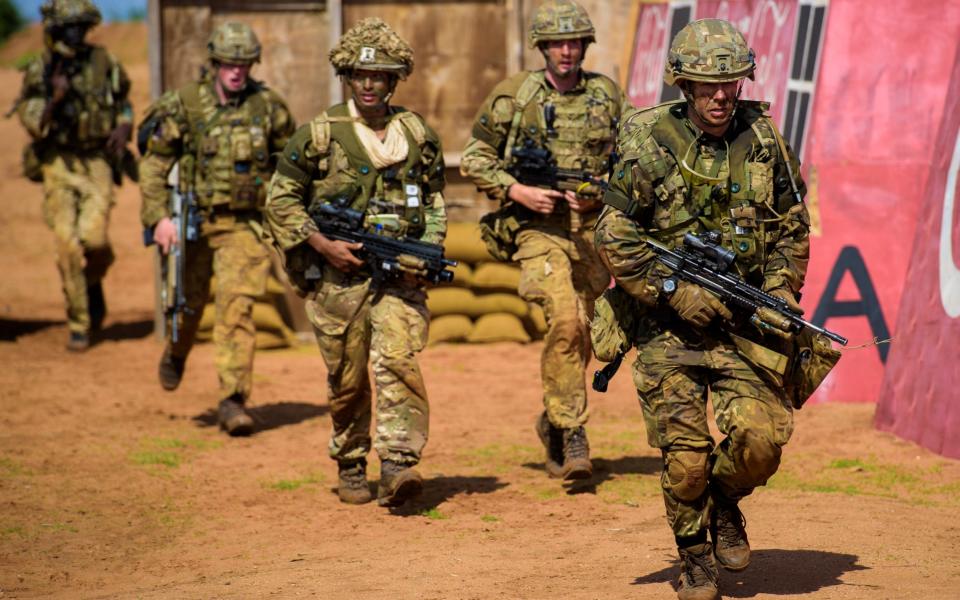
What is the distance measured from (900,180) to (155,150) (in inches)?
196

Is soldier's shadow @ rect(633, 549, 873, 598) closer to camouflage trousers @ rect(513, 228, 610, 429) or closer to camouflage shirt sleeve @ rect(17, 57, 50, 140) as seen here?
camouflage trousers @ rect(513, 228, 610, 429)

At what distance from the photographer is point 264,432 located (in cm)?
1048

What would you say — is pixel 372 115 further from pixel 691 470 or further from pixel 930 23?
pixel 930 23

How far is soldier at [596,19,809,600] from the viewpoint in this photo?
5.91m

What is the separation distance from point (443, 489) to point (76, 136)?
6.20 meters

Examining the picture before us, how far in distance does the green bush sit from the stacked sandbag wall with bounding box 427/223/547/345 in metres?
25.9

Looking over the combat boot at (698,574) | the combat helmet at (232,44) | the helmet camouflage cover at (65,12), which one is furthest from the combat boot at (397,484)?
the helmet camouflage cover at (65,12)

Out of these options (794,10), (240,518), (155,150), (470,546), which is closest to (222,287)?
(155,150)

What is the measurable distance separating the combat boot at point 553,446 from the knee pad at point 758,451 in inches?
115

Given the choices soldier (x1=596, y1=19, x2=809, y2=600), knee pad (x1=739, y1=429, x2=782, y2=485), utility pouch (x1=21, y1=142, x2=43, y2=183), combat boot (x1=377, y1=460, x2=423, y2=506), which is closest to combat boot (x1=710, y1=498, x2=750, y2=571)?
soldier (x1=596, y1=19, x2=809, y2=600)

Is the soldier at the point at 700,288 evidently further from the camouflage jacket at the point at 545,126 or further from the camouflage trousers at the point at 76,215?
the camouflage trousers at the point at 76,215

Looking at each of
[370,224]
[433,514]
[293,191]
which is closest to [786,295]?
[370,224]

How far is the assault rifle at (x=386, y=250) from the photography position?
25.6ft

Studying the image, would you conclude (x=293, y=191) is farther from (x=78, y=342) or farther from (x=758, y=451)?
(x=78, y=342)
